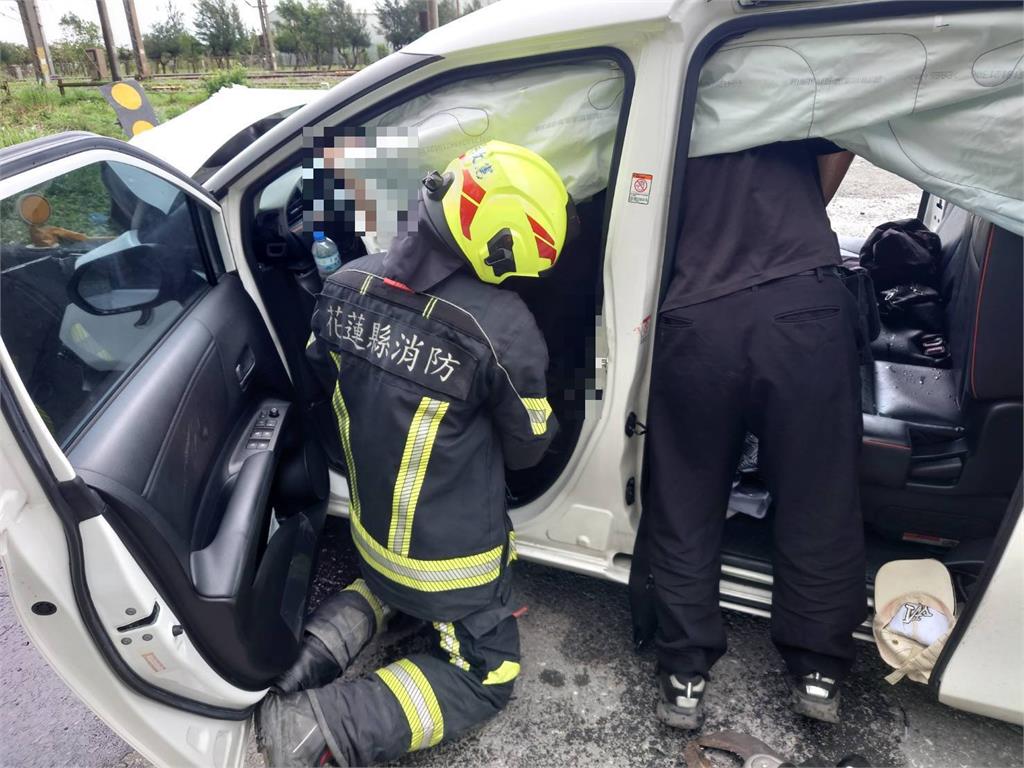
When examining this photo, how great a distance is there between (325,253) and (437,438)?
2.80ft

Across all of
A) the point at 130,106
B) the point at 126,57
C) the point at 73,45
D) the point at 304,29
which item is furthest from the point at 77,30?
the point at 130,106

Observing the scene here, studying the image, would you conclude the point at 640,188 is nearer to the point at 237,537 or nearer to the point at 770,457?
the point at 770,457

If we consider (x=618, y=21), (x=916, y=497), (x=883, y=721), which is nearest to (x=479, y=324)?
(x=618, y=21)

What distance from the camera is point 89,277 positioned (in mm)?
1635

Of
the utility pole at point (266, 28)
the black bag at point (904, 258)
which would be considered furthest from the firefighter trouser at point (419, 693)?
the utility pole at point (266, 28)

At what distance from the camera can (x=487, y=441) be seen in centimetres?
177

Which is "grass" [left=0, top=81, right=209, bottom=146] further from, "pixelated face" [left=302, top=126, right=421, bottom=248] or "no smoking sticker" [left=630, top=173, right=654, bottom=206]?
"no smoking sticker" [left=630, top=173, right=654, bottom=206]

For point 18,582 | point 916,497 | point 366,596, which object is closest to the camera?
point 18,582

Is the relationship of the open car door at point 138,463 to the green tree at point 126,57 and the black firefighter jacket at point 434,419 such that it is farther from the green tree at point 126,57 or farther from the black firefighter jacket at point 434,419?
the green tree at point 126,57

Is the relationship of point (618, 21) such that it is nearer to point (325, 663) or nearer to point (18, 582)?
point (18, 582)

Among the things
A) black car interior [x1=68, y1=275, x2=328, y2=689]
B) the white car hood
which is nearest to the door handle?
black car interior [x1=68, y1=275, x2=328, y2=689]

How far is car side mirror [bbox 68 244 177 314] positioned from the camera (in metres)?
1.61

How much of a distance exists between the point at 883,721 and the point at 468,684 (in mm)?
1194

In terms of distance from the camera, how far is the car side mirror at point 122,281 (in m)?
1.61
